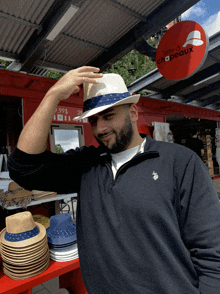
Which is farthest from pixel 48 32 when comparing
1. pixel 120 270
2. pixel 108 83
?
pixel 120 270

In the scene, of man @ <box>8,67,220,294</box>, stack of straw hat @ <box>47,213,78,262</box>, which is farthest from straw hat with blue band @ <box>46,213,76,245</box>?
man @ <box>8,67,220,294</box>

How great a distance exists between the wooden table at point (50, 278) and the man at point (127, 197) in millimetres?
1135

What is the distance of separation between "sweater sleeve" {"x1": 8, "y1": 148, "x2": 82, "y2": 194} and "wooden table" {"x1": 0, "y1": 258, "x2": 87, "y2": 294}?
1286 mm

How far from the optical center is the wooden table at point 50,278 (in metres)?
1.96

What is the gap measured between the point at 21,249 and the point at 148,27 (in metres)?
3.95

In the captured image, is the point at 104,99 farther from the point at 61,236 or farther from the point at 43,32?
the point at 43,32

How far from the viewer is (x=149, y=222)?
105cm

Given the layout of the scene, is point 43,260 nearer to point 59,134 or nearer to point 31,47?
point 59,134

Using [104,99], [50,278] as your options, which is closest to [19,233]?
[50,278]

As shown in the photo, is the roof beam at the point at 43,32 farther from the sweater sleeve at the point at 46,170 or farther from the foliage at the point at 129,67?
the foliage at the point at 129,67

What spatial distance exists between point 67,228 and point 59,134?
8.74ft

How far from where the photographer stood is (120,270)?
3.59 ft

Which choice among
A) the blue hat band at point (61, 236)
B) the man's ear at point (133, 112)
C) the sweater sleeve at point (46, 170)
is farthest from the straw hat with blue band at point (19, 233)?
the man's ear at point (133, 112)

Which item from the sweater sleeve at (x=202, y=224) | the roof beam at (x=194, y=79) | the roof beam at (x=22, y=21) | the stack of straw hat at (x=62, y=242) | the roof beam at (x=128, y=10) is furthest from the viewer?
the roof beam at (x=194, y=79)
